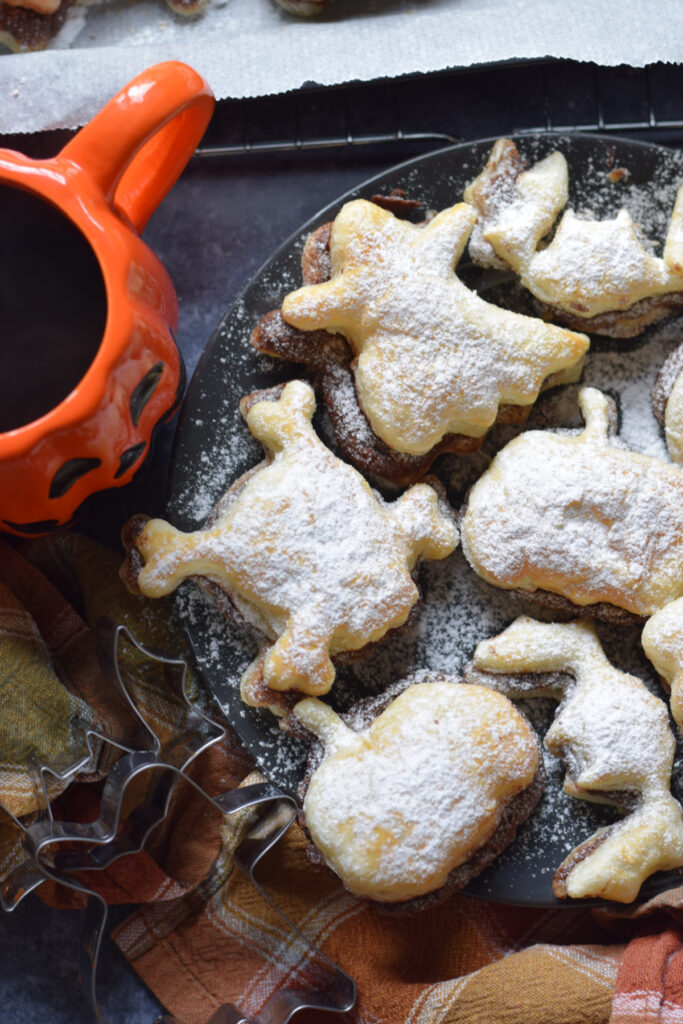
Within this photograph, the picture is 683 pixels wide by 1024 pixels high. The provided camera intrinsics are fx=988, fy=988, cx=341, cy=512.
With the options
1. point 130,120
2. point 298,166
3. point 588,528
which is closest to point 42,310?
point 130,120

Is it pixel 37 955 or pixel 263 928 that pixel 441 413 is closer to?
pixel 263 928

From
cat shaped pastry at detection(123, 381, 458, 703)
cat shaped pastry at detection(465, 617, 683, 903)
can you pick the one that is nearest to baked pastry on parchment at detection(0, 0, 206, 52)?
cat shaped pastry at detection(123, 381, 458, 703)

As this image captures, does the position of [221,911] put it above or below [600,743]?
below

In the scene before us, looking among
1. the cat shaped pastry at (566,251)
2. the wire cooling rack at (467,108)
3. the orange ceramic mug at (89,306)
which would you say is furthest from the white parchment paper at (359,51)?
the orange ceramic mug at (89,306)

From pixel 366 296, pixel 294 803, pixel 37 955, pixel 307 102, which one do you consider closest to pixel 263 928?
pixel 294 803

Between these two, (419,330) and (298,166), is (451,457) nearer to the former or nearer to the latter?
(419,330)

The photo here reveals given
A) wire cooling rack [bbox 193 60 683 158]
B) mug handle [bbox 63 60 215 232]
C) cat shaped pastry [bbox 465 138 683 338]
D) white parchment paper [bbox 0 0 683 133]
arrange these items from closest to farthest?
1. mug handle [bbox 63 60 215 232]
2. cat shaped pastry [bbox 465 138 683 338]
3. white parchment paper [bbox 0 0 683 133]
4. wire cooling rack [bbox 193 60 683 158]

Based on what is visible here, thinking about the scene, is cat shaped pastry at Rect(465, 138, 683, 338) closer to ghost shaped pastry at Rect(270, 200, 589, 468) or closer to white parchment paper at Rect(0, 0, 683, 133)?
ghost shaped pastry at Rect(270, 200, 589, 468)
